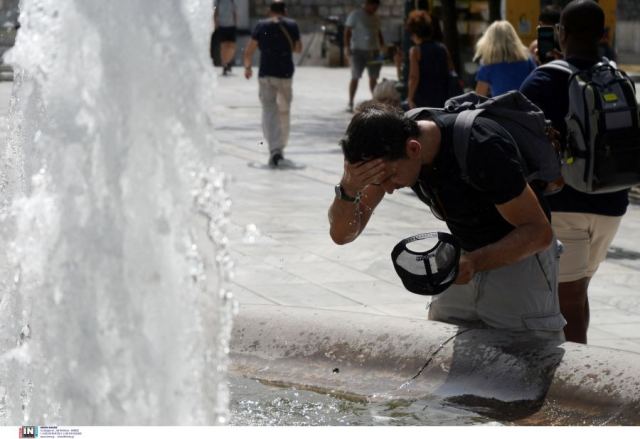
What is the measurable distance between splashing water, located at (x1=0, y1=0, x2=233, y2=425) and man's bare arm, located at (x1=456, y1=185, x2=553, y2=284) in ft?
2.72

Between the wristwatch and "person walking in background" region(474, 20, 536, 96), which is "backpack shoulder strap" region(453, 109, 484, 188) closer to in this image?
the wristwatch

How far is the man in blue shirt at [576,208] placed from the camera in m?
5.41

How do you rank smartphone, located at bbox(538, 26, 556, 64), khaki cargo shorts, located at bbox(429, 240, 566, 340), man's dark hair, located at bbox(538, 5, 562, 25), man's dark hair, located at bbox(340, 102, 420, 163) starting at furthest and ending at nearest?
man's dark hair, located at bbox(538, 5, 562, 25)
smartphone, located at bbox(538, 26, 556, 64)
khaki cargo shorts, located at bbox(429, 240, 566, 340)
man's dark hair, located at bbox(340, 102, 420, 163)

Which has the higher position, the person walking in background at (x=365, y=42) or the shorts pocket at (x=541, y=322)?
the shorts pocket at (x=541, y=322)

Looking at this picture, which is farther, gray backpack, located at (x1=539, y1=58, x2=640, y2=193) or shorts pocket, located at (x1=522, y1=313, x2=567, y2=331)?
gray backpack, located at (x1=539, y1=58, x2=640, y2=193)

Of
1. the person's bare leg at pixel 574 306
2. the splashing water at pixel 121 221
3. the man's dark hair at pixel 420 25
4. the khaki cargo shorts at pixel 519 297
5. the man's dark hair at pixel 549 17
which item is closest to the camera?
the splashing water at pixel 121 221

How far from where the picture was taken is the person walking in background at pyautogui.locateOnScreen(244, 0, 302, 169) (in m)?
13.0

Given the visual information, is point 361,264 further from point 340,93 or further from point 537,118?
point 340,93

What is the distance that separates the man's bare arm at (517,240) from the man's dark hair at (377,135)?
0.38 metres

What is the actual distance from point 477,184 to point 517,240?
22cm

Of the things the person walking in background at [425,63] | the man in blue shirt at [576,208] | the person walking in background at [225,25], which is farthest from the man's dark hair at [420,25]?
the person walking in background at [225,25]

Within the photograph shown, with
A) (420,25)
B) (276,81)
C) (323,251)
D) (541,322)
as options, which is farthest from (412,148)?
(276,81)

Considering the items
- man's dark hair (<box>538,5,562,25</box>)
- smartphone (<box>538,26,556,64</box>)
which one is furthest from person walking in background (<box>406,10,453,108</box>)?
smartphone (<box>538,26,556,64</box>)

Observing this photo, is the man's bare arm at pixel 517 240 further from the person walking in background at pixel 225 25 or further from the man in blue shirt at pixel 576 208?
the person walking in background at pixel 225 25
